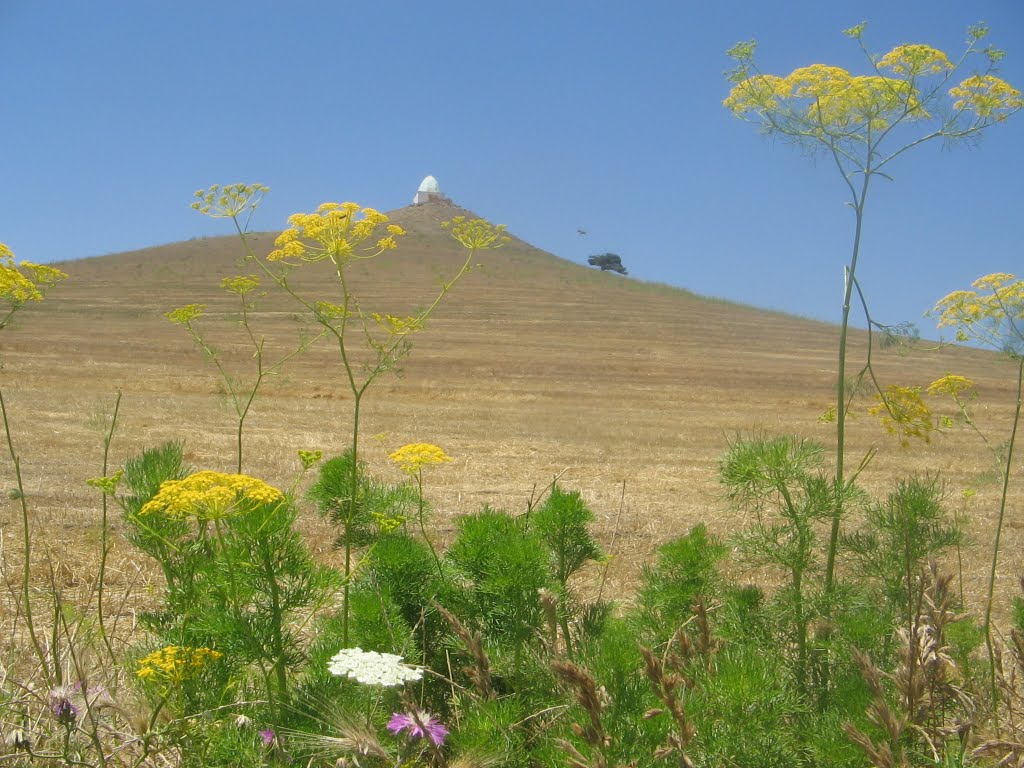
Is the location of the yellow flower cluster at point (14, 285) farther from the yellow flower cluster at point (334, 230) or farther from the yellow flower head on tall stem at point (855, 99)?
the yellow flower head on tall stem at point (855, 99)

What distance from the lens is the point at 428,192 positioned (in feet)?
297

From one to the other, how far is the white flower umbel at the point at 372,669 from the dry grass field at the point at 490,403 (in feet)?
5.27

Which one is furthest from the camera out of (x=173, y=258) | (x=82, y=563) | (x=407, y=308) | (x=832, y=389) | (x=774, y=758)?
(x=173, y=258)

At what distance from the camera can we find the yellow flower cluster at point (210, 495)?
6.34ft

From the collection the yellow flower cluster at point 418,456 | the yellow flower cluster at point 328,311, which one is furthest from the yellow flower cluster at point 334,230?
the yellow flower cluster at point 418,456

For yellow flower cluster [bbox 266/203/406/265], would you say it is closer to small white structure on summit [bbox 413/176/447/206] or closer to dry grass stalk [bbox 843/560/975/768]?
dry grass stalk [bbox 843/560/975/768]

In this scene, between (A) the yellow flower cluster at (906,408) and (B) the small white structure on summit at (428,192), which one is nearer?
(A) the yellow flower cluster at (906,408)

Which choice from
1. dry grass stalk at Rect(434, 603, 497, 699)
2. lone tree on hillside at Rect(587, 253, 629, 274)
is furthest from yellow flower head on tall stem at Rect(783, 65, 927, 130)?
lone tree on hillside at Rect(587, 253, 629, 274)

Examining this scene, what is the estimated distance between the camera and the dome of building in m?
90.9

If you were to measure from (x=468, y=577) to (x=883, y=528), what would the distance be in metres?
1.35

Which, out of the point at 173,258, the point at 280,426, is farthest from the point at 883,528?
the point at 173,258

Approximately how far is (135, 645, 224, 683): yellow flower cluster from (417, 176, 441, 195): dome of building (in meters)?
91.1

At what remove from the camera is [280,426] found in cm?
1471

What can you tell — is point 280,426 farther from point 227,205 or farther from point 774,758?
point 774,758
